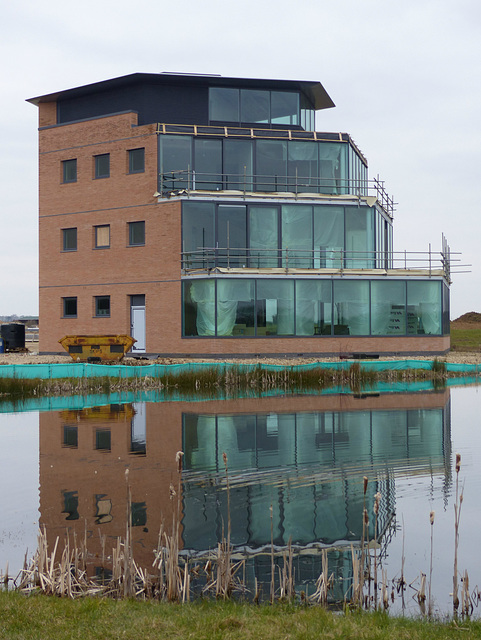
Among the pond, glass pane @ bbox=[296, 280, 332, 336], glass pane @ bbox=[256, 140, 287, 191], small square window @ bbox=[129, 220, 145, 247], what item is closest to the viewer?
the pond

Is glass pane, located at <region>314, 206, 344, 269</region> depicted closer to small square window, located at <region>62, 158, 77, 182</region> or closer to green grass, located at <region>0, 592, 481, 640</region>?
small square window, located at <region>62, 158, 77, 182</region>

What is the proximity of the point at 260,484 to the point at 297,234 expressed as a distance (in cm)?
2761

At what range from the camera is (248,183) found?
38875 millimetres

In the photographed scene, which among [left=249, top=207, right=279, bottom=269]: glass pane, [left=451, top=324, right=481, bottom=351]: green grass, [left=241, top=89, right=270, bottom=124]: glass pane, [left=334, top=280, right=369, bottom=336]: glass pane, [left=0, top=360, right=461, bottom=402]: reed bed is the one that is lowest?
[left=0, top=360, right=461, bottom=402]: reed bed

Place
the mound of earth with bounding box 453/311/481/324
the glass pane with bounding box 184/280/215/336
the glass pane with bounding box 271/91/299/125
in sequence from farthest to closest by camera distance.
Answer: the mound of earth with bounding box 453/311/481/324
the glass pane with bounding box 271/91/299/125
the glass pane with bounding box 184/280/215/336

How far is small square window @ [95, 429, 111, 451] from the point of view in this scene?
16.2 m

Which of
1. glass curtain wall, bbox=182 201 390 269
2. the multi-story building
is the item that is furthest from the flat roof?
glass curtain wall, bbox=182 201 390 269

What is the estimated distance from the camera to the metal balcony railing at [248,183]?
39.1 metres

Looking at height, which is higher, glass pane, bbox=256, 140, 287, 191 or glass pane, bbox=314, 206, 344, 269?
glass pane, bbox=256, 140, 287, 191

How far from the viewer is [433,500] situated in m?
11.6

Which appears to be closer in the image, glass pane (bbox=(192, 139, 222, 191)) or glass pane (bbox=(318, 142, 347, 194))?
glass pane (bbox=(192, 139, 222, 191))

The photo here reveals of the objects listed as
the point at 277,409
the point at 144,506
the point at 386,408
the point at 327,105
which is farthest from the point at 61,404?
the point at 327,105

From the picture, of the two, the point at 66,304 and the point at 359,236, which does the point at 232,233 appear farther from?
the point at 66,304

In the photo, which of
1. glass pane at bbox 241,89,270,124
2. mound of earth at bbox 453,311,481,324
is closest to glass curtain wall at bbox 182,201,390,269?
glass pane at bbox 241,89,270,124
